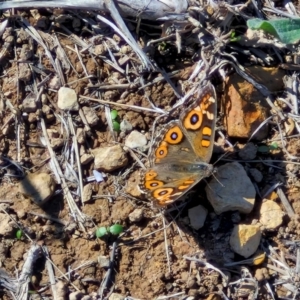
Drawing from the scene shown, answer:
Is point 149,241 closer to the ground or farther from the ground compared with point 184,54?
closer to the ground

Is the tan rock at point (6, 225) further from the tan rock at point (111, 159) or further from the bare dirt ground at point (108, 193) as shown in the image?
the tan rock at point (111, 159)

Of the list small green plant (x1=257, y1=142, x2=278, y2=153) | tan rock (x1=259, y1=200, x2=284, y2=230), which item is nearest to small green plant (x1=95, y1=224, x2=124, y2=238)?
tan rock (x1=259, y1=200, x2=284, y2=230)

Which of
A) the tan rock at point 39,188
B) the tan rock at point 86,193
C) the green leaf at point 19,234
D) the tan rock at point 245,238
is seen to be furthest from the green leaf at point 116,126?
the tan rock at point 245,238

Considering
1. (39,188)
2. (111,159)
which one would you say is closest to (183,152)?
(111,159)

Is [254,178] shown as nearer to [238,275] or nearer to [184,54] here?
[238,275]

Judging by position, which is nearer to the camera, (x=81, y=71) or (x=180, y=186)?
(x=180, y=186)

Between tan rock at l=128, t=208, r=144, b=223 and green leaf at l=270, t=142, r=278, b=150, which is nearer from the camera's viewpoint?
tan rock at l=128, t=208, r=144, b=223

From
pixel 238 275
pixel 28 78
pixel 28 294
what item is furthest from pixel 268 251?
pixel 28 78

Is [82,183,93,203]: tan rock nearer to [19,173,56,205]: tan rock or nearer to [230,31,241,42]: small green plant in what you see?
[19,173,56,205]: tan rock
